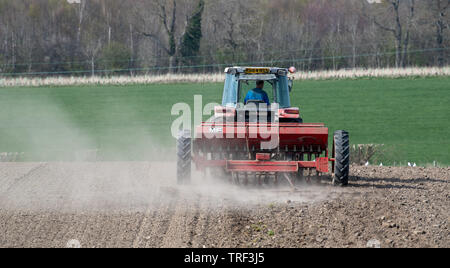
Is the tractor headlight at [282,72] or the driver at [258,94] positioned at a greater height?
the tractor headlight at [282,72]

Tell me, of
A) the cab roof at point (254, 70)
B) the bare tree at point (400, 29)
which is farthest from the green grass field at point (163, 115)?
the bare tree at point (400, 29)

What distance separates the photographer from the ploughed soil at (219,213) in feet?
26.4

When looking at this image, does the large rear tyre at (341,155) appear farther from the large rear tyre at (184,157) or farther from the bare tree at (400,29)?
the bare tree at (400,29)

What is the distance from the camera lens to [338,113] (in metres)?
29.1

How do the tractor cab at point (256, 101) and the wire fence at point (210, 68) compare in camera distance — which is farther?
the wire fence at point (210, 68)

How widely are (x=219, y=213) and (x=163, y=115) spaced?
846 inches

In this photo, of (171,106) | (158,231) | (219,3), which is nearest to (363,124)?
(171,106)

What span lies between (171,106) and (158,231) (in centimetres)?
2377

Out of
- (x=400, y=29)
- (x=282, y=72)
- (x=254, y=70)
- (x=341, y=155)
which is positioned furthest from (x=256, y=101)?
(x=400, y=29)

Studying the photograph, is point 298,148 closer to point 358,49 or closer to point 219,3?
point 358,49

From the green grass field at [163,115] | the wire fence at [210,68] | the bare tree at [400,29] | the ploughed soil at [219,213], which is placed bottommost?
the green grass field at [163,115]

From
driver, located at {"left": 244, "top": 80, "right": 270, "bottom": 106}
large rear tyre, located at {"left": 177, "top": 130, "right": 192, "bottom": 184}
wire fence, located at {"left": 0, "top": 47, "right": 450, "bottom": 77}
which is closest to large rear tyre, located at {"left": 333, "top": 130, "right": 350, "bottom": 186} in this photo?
driver, located at {"left": 244, "top": 80, "right": 270, "bottom": 106}

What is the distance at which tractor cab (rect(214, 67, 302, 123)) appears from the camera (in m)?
12.5

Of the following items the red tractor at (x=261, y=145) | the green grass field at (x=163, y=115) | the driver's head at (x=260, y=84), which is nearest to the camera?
the red tractor at (x=261, y=145)
